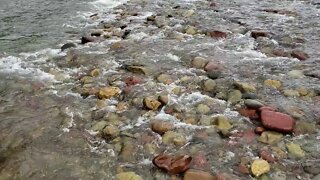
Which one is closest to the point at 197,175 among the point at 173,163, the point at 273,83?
the point at 173,163

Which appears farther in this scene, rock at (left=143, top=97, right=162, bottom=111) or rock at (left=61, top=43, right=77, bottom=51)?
rock at (left=61, top=43, right=77, bottom=51)

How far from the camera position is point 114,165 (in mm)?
4500

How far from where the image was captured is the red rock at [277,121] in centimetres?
495

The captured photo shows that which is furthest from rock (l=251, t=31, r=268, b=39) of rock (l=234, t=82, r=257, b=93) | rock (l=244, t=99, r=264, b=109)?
rock (l=244, t=99, r=264, b=109)

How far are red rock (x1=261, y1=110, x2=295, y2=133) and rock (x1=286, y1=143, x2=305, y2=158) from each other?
27cm

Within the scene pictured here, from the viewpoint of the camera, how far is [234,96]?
581 centimetres

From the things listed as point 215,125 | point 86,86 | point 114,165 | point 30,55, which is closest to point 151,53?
point 86,86

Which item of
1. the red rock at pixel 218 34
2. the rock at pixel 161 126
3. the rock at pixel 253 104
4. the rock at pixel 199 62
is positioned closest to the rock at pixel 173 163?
the rock at pixel 161 126

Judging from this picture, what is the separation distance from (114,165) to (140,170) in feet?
1.00

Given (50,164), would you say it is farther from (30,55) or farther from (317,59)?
(317,59)

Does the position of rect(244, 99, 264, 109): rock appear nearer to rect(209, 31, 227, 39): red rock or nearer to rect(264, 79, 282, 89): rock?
rect(264, 79, 282, 89): rock

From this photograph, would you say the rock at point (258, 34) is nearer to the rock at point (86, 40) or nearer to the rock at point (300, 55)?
the rock at point (300, 55)

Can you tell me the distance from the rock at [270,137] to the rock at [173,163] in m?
0.98

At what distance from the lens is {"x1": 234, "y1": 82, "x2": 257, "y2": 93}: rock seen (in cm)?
596
